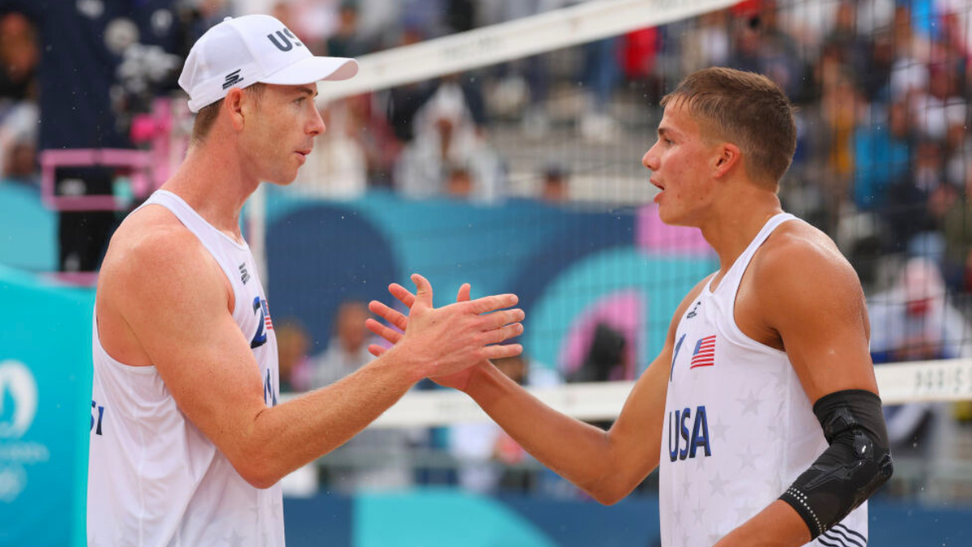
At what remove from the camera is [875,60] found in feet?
25.5

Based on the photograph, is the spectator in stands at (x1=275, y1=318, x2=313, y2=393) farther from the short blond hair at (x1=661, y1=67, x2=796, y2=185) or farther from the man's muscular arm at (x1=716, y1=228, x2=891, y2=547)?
the man's muscular arm at (x1=716, y1=228, x2=891, y2=547)

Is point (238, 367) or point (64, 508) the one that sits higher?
point (238, 367)

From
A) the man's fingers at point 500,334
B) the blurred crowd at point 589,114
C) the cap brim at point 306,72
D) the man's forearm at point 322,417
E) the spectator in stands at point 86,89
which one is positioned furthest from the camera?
the blurred crowd at point 589,114

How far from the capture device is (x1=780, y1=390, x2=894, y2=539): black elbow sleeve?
2836 millimetres

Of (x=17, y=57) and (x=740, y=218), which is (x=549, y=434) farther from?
(x=17, y=57)

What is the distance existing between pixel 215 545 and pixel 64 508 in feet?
8.27

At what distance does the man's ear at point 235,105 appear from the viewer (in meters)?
3.32

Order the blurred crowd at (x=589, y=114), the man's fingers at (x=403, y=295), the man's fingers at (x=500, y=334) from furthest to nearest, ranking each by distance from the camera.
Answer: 1. the blurred crowd at (x=589, y=114)
2. the man's fingers at (x=403, y=295)
3. the man's fingers at (x=500, y=334)

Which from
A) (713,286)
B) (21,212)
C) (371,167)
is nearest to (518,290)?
(371,167)

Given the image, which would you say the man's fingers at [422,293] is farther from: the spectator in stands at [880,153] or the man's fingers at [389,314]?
the spectator in stands at [880,153]

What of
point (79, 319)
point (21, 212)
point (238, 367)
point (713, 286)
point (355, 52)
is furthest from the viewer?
point (355, 52)

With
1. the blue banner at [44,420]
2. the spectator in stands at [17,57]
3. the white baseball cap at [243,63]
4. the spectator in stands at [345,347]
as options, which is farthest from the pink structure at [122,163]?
the white baseball cap at [243,63]

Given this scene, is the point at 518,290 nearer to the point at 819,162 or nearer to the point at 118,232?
the point at 819,162

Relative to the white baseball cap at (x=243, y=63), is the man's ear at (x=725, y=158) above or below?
below
